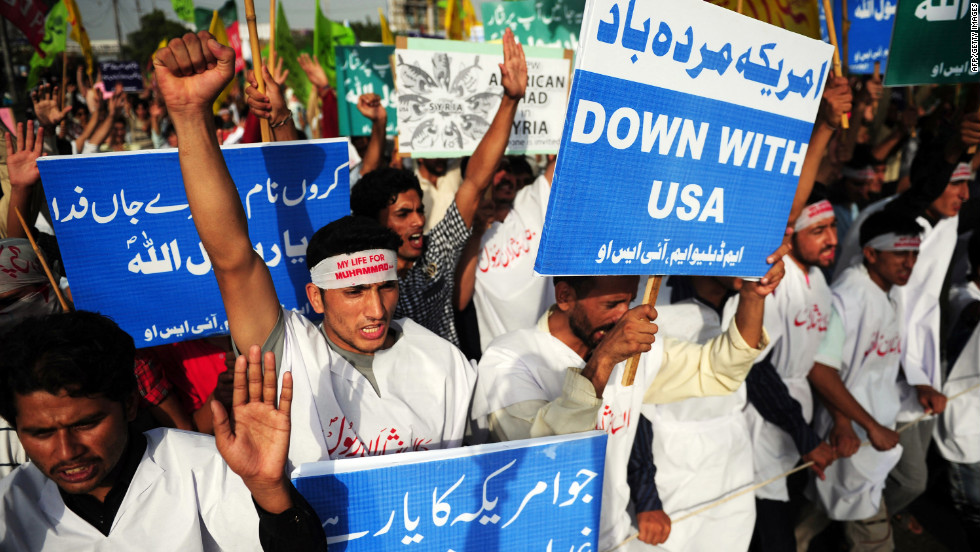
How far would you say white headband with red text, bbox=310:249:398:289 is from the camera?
208 cm

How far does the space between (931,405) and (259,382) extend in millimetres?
3939

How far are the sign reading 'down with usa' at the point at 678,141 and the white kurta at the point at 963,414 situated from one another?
102 inches

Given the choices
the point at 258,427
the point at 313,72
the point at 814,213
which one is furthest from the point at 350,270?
the point at 313,72

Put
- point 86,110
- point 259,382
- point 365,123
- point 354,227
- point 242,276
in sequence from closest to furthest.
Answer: point 259,382 → point 242,276 → point 354,227 → point 365,123 → point 86,110

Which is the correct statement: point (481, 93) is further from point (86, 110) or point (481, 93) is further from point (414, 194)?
point (86, 110)

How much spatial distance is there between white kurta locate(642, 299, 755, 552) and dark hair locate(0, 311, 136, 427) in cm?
210

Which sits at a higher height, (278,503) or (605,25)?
(605,25)

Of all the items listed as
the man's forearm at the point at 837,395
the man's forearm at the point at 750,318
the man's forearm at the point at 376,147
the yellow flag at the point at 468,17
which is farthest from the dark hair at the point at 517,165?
the yellow flag at the point at 468,17

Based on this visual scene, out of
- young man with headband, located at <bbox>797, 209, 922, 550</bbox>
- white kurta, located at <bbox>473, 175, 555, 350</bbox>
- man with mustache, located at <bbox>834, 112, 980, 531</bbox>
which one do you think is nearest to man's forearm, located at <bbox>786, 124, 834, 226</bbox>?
young man with headband, located at <bbox>797, 209, 922, 550</bbox>

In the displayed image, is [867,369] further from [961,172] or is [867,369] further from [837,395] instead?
[961,172]

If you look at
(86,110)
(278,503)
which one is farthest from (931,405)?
(86,110)

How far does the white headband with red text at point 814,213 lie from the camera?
3.35 metres

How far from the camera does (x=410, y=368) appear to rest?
7.09ft

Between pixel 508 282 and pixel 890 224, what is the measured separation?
2.14 meters
